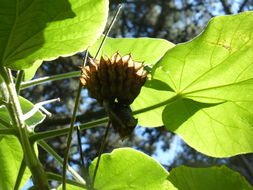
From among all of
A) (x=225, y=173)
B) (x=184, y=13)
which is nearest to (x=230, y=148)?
(x=225, y=173)

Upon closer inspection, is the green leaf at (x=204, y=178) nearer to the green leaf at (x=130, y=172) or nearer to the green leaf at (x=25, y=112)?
the green leaf at (x=130, y=172)

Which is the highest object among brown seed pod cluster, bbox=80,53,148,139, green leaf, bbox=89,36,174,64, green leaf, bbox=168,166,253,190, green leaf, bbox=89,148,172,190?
brown seed pod cluster, bbox=80,53,148,139

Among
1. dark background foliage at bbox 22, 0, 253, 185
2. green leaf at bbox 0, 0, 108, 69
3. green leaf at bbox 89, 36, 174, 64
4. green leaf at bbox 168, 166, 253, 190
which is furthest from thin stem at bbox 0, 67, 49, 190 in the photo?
dark background foliage at bbox 22, 0, 253, 185

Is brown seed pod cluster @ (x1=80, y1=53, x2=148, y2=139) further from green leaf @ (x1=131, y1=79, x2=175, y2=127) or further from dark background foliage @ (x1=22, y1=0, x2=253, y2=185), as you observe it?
dark background foliage @ (x1=22, y1=0, x2=253, y2=185)

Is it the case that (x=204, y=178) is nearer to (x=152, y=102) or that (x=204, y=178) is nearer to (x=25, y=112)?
(x=152, y=102)

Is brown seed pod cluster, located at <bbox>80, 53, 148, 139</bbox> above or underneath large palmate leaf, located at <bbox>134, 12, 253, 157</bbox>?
above

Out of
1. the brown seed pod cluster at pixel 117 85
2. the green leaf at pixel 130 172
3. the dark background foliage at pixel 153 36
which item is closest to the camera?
the brown seed pod cluster at pixel 117 85

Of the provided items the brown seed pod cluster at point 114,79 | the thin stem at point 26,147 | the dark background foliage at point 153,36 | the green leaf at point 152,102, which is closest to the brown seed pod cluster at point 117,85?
the brown seed pod cluster at point 114,79
